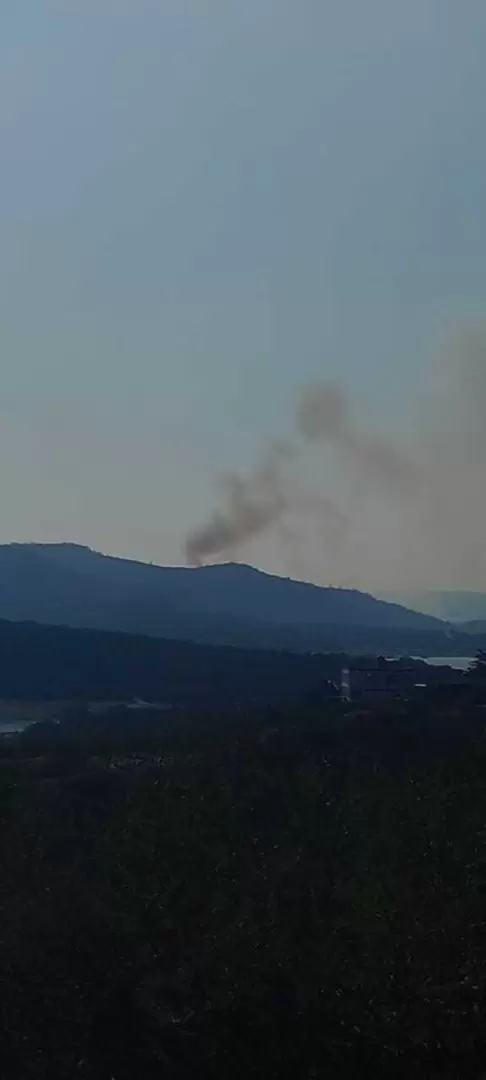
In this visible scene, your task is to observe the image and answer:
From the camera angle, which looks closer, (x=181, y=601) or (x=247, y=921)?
(x=247, y=921)

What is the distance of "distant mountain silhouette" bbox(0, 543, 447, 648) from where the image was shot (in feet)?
284

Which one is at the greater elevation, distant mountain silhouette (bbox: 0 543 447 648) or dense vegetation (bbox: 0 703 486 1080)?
distant mountain silhouette (bbox: 0 543 447 648)

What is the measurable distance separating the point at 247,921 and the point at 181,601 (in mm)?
103352

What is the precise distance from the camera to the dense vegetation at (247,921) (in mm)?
9594

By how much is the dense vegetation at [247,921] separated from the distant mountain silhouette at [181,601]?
2154 inches

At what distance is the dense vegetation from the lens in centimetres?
959

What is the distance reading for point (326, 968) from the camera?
36.8ft

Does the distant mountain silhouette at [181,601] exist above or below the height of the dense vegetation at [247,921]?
above

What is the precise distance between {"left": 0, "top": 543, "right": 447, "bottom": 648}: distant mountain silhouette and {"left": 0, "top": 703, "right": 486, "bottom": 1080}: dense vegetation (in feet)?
179

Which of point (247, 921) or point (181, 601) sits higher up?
point (181, 601)

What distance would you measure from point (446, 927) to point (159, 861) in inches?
174

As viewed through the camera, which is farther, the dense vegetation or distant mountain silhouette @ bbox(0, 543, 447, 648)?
distant mountain silhouette @ bbox(0, 543, 447, 648)

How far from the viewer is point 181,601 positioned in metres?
116

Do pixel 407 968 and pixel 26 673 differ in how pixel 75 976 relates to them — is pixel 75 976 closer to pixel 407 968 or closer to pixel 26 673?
pixel 407 968
